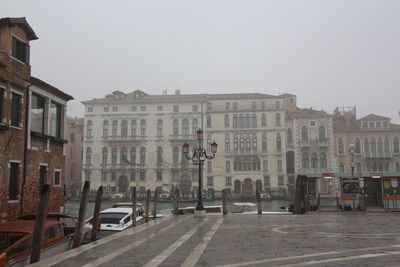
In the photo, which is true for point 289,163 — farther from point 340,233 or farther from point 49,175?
point 340,233

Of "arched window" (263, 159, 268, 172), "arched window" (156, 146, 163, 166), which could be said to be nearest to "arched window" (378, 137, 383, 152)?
"arched window" (263, 159, 268, 172)

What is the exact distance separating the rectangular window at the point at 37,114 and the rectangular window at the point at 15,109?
1.19 metres

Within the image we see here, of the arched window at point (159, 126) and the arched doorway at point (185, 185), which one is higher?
the arched window at point (159, 126)

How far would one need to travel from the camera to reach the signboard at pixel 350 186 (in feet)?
72.1

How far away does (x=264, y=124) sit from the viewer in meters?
70.1

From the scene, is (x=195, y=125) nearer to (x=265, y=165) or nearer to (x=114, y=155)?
(x=265, y=165)

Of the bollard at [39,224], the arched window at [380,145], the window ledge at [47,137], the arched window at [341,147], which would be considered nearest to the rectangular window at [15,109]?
the window ledge at [47,137]

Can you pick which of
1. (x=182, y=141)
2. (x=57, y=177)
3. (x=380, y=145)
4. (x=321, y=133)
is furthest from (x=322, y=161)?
(x=57, y=177)

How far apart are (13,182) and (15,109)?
2.95 m

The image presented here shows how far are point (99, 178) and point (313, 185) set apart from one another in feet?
173

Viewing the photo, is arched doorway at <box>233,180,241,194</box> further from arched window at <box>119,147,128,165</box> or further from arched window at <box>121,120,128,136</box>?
arched window at <box>121,120,128,136</box>

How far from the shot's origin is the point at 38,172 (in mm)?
19375

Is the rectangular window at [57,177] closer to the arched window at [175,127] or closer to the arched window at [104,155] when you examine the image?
the arched window at [175,127]

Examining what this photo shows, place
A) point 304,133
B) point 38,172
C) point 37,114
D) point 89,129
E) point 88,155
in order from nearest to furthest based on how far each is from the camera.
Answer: point 38,172, point 37,114, point 304,133, point 88,155, point 89,129
